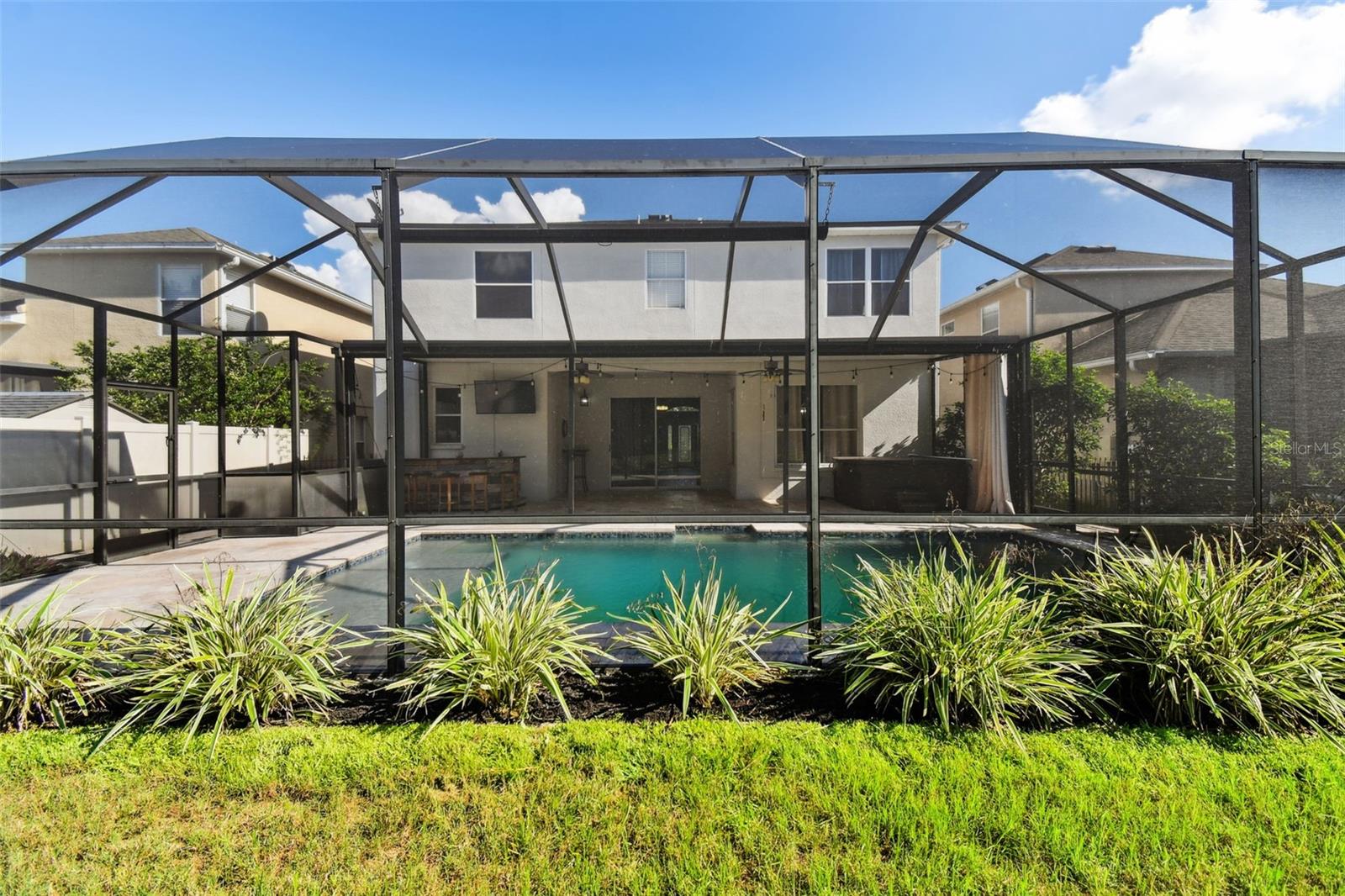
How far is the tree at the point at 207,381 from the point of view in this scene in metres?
9.57

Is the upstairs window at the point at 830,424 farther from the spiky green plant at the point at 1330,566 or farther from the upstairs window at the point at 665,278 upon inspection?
the spiky green plant at the point at 1330,566

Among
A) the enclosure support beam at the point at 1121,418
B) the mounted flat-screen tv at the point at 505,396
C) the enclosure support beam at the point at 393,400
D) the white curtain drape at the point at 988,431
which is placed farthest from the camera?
the mounted flat-screen tv at the point at 505,396

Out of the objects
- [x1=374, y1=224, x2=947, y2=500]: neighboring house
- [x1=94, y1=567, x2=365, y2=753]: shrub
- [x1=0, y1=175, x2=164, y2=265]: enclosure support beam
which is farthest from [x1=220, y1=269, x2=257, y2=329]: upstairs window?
[x1=94, y1=567, x2=365, y2=753]: shrub

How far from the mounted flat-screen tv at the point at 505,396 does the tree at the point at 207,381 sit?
2753 millimetres

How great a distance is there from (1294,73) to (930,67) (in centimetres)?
434

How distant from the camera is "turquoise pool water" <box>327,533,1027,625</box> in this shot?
5930 millimetres

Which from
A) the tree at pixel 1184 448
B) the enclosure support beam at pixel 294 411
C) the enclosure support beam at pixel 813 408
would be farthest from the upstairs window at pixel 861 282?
the enclosure support beam at pixel 294 411

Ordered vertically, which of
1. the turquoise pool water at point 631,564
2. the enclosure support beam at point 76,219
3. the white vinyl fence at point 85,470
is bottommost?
the turquoise pool water at point 631,564

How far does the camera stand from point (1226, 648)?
8.79ft

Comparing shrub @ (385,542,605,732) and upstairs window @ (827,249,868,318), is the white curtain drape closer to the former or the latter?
upstairs window @ (827,249,868,318)

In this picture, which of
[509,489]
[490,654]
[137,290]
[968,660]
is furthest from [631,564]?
[137,290]

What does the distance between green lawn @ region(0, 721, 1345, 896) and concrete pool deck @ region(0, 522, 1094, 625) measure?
1.28m

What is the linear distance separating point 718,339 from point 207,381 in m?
8.50

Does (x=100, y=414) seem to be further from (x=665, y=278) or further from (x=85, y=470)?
(x=665, y=278)
